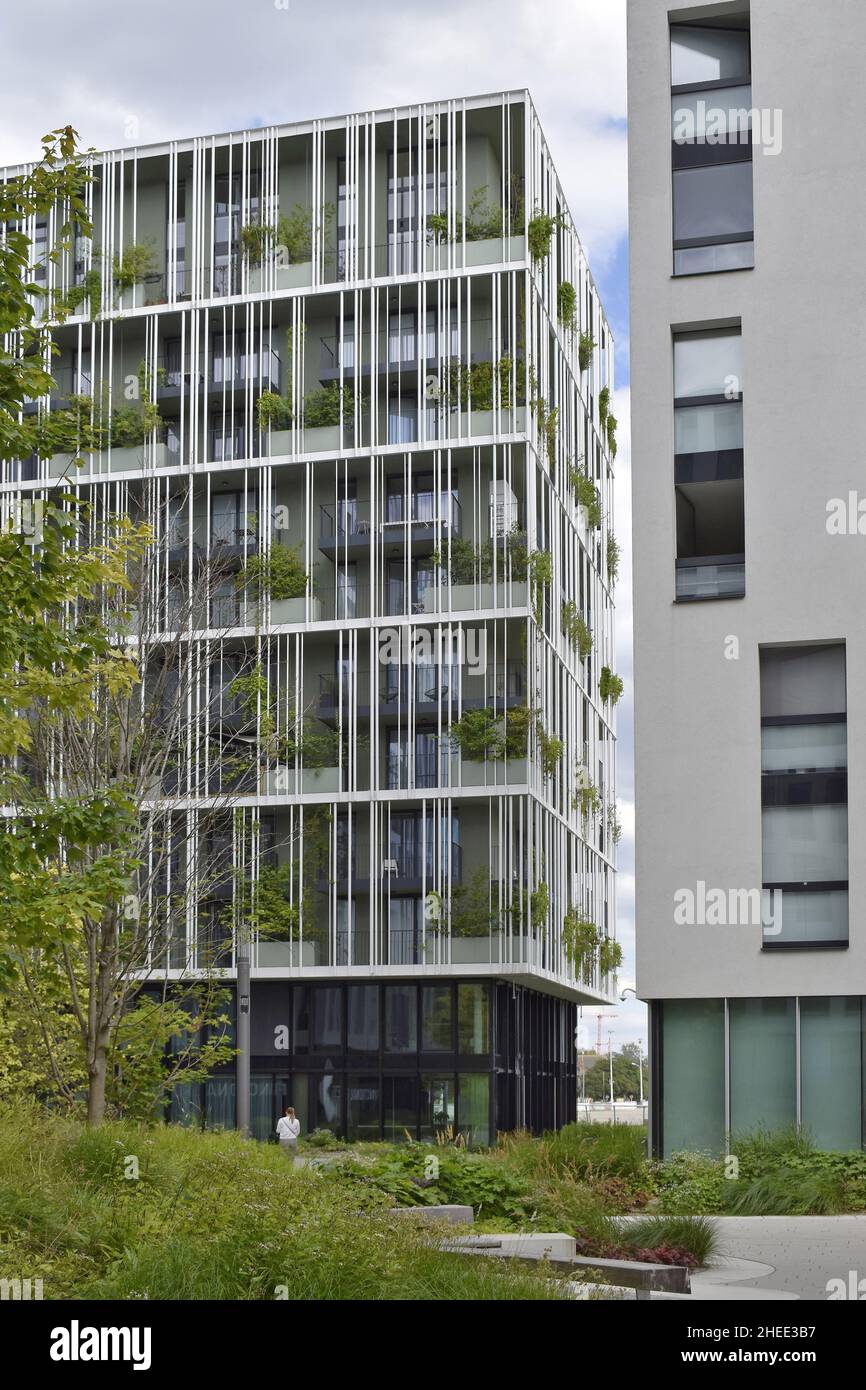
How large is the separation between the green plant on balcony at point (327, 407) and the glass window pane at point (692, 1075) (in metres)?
23.8

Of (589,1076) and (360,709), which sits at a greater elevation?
(360,709)

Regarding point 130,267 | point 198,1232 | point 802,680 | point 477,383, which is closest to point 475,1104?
point 477,383

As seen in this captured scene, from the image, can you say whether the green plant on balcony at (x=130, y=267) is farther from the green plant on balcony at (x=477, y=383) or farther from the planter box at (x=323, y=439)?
the green plant on balcony at (x=477, y=383)

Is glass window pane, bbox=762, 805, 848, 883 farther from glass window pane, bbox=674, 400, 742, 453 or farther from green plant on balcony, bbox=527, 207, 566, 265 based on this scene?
green plant on balcony, bbox=527, 207, 566, 265

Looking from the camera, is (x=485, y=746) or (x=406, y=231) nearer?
(x=485, y=746)

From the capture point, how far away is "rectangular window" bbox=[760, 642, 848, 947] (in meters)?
24.9

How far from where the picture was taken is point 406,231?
1786 inches

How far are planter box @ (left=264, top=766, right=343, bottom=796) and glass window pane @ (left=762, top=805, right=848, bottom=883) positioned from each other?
19.1 m

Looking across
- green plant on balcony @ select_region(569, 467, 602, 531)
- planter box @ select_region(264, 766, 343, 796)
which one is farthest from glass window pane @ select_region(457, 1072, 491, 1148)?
green plant on balcony @ select_region(569, 467, 602, 531)

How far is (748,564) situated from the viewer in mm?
25891

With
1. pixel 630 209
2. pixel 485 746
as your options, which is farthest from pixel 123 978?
pixel 485 746

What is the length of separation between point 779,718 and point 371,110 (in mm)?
26297

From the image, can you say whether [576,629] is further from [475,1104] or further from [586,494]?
[475,1104]
